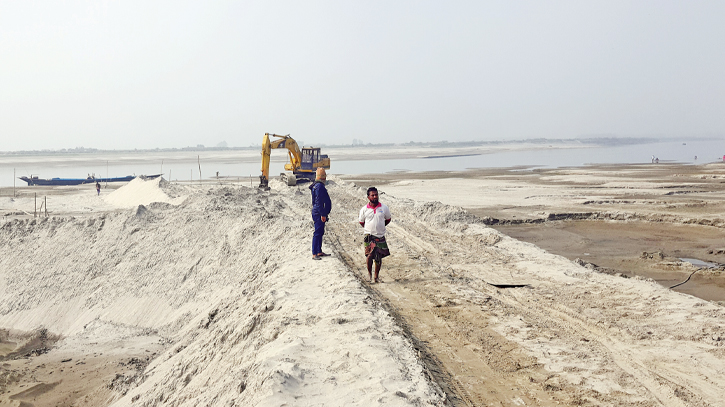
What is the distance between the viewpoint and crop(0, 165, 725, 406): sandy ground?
4328mm

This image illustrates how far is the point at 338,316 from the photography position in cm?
562

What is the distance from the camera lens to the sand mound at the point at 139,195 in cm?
2398

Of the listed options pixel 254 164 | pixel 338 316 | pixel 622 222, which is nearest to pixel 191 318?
pixel 338 316

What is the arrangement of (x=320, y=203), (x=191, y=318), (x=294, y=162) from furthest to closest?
(x=294, y=162) → (x=191, y=318) → (x=320, y=203)

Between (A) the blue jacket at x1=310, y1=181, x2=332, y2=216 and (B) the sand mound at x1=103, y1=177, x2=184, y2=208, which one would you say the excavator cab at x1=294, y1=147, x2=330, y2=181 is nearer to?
(B) the sand mound at x1=103, y1=177, x2=184, y2=208

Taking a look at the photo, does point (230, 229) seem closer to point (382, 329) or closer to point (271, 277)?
point (271, 277)

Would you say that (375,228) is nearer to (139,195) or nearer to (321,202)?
(321,202)

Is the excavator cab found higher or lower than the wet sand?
higher

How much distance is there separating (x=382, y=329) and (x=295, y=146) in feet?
82.0

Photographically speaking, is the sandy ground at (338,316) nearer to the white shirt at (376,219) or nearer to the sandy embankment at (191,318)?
the sandy embankment at (191,318)

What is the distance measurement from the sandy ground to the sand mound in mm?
7940

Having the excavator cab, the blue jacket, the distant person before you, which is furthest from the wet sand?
the blue jacket

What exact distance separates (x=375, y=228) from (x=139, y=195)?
72.8 ft

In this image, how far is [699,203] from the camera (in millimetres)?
22109
